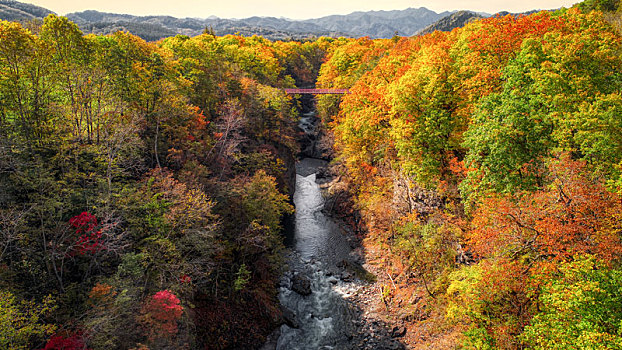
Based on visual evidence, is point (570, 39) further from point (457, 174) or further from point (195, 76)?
point (195, 76)

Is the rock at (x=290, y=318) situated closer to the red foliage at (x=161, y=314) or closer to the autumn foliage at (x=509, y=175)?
the autumn foliage at (x=509, y=175)

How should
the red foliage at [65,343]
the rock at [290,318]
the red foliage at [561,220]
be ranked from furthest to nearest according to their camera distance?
1. the rock at [290,318]
2. the red foliage at [65,343]
3. the red foliage at [561,220]

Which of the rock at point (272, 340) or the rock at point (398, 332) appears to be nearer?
the rock at point (272, 340)

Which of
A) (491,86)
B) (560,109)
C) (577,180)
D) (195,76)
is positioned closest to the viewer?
(577,180)

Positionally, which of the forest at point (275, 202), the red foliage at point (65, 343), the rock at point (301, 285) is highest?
the forest at point (275, 202)

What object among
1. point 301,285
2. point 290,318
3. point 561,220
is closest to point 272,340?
point 290,318

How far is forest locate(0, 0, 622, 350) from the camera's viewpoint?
533 inches

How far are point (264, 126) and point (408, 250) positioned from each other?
2755 cm

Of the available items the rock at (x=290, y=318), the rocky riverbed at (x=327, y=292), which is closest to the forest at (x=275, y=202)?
the rock at (x=290, y=318)

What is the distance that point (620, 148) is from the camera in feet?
48.3

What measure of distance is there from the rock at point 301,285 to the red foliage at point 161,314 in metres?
14.1

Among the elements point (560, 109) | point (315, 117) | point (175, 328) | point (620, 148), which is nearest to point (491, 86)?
point (560, 109)

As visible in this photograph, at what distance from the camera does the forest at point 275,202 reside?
1354cm

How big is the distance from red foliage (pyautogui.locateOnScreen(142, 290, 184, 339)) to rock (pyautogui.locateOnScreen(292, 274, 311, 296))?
555 inches
